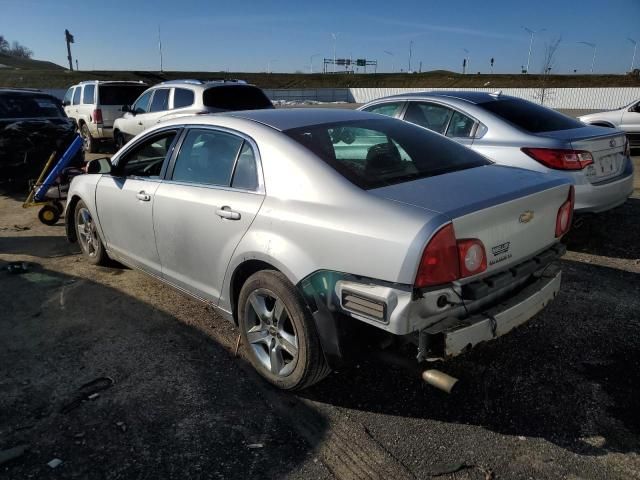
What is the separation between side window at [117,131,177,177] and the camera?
4014mm

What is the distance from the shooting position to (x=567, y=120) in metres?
5.57

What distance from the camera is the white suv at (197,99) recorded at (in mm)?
10102

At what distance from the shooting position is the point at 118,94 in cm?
1414

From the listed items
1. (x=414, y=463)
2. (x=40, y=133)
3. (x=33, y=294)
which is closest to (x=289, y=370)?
(x=414, y=463)

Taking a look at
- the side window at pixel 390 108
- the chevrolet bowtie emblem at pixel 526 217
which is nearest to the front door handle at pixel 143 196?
the chevrolet bowtie emblem at pixel 526 217

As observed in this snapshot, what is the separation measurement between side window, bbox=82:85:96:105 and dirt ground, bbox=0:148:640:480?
11853 millimetres

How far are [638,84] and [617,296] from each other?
57943 millimetres

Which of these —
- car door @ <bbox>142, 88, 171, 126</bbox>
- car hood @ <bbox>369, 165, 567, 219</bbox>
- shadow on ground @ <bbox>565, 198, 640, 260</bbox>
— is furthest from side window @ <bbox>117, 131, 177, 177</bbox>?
car door @ <bbox>142, 88, 171, 126</bbox>

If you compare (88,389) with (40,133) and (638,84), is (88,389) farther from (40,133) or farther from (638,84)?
(638,84)

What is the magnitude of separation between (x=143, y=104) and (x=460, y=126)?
857cm

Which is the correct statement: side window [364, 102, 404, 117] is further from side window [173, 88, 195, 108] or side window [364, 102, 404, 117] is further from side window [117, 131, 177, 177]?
side window [173, 88, 195, 108]

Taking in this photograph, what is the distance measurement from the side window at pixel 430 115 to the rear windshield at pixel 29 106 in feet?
23.3

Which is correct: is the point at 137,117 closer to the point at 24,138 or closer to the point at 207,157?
the point at 24,138

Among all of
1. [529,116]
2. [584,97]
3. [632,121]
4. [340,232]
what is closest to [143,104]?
[529,116]
